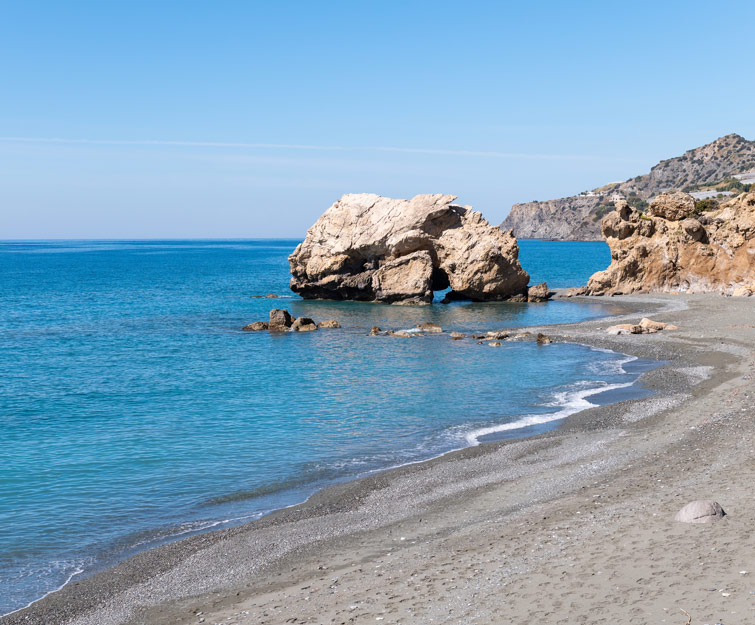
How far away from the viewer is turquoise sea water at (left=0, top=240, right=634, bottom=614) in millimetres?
16875

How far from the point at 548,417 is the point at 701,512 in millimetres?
13210

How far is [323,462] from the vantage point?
21.1 meters

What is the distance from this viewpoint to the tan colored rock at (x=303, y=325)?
51.5 meters

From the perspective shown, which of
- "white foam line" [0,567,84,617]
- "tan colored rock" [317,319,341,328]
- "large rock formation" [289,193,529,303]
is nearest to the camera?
"white foam line" [0,567,84,617]

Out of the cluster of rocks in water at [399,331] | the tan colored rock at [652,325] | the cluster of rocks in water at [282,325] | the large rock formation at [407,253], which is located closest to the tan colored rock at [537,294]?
the large rock formation at [407,253]

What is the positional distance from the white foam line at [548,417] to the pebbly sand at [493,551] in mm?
1863

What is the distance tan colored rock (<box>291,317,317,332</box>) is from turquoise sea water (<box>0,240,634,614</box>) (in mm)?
2113

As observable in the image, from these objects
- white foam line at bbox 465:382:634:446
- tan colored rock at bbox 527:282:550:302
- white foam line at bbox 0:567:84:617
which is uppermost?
tan colored rock at bbox 527:282:550:302

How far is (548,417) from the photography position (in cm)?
2622

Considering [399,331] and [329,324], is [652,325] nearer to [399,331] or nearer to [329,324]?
[399,331]

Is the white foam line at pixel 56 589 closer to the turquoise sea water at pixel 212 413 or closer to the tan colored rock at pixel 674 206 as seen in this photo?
the turquoise sea water at pixel 212 413

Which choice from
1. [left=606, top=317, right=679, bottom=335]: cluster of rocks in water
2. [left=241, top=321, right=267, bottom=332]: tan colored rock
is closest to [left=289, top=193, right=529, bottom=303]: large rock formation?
[left=241, top=321, right=267, bottom=332]: tan colored rock

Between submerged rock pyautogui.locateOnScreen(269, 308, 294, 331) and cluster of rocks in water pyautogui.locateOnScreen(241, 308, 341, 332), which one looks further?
submerged rock pyautogui.locateOnScreen(269, 308, 294, 331)

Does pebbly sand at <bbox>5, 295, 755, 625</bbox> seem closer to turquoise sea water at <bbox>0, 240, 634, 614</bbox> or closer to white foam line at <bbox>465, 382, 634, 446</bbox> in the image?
turquoise sea water at <bbox>0, 240, 634, 614</bbox>
